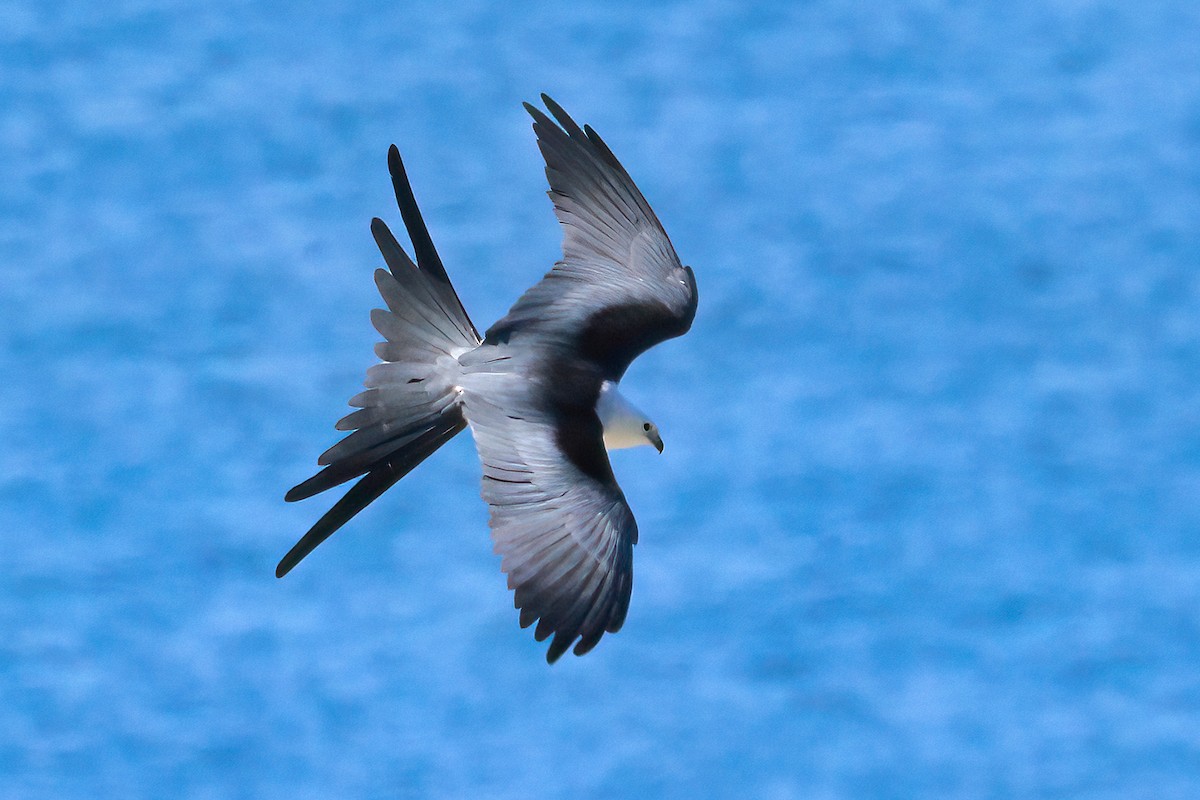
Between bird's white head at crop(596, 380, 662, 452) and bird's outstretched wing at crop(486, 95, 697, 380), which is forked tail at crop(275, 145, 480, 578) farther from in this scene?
bird's white head at crop(596, 380, 662, 452)

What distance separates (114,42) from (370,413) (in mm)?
3053

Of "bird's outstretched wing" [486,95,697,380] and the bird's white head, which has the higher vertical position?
"bird's outstretched wing" [486,95,697,380]

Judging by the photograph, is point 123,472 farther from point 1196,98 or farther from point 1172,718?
point 1196,98

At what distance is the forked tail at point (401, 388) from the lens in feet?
11.3

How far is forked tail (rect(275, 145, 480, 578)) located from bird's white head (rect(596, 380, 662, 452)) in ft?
0.89

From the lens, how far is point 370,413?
3459 millimetres

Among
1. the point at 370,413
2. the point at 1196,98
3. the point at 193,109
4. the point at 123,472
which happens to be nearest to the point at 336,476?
the point at 370,413

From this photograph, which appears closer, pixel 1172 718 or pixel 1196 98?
pixel 1172 718

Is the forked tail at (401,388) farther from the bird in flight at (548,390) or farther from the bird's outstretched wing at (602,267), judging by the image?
the bird's outstretched wing at (602,267)

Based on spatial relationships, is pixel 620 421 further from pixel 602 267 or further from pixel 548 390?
pixel 602 267

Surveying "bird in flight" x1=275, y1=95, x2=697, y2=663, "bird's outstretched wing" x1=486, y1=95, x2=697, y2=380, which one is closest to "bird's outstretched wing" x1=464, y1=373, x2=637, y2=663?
"bird in flight" x1=275, y1=95, x2=697, y2=663

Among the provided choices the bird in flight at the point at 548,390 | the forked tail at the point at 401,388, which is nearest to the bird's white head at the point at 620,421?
the bird in flight at the point at 548,390

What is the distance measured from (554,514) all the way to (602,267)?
69cm

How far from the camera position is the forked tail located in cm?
343
